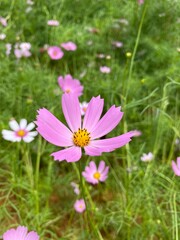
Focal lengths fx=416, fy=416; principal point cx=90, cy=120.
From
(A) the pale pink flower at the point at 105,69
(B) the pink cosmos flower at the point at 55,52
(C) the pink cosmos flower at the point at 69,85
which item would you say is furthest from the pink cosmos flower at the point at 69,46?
(C) the pink cosmos flower at the point at 69,85

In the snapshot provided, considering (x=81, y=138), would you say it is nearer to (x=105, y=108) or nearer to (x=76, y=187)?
(x=76, y=187)

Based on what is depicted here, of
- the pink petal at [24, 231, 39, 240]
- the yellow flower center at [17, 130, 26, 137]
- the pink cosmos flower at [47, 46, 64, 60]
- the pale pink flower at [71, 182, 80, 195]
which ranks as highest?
the pink petal at [24, 231, 39, 240]

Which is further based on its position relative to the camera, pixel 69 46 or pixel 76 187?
pixel 69 46

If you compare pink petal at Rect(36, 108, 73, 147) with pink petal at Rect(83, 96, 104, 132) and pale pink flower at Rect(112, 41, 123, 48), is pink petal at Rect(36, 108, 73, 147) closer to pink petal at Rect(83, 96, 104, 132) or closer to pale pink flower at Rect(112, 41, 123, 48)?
pink petal at Rect(83, 96, 104, 132)

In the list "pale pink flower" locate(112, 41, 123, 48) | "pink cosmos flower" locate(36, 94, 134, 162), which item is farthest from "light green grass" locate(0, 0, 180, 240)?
"pink cosmos flower" locate(36, 94, 134, 162)

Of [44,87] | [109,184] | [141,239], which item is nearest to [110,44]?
[44,87]

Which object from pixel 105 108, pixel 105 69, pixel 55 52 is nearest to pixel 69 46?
pixel 55 52

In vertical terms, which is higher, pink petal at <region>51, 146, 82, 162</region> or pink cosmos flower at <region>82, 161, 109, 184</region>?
pink petal at <region>51, 146, 82, 162</region>

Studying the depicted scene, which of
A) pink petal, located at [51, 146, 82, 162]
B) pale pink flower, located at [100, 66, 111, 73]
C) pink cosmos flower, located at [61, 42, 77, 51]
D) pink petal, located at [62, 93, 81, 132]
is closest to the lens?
pink petal, located at [51, 146, 82, 162]
